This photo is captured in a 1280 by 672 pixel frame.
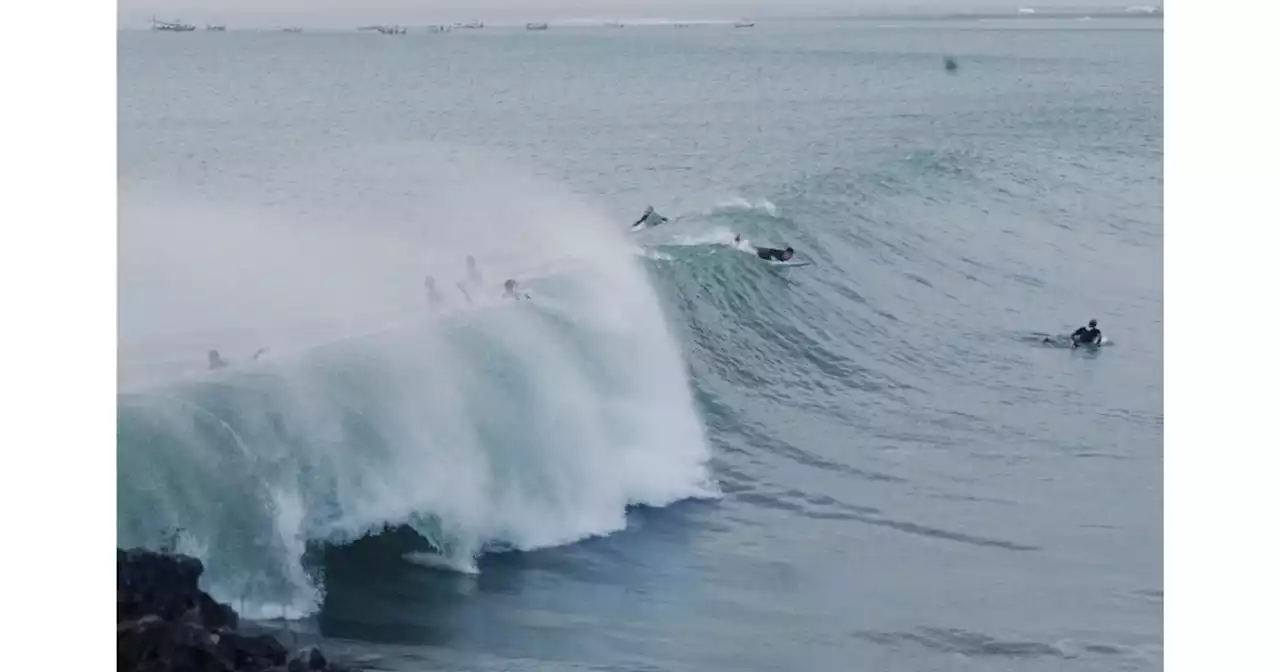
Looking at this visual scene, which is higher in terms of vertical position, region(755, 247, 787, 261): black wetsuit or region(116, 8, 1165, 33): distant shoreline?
region(116, 8, 1165, 33): distant shoreline

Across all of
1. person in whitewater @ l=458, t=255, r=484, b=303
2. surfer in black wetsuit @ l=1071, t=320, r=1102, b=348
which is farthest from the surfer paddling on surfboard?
surfer in black wetsuit @ l=1071, t=320, r=1102, b=348

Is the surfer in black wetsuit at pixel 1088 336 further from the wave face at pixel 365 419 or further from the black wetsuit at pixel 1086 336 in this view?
the wave face at pixel 365 419

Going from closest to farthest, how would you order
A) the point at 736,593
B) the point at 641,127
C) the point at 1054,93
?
the point at 736,593, the point at 641,127, the point at 1054,93

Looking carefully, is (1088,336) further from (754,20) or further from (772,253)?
(754,20)

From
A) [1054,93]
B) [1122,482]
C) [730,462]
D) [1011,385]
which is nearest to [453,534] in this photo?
[730,462]

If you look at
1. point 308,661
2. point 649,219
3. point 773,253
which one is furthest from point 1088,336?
point 308,661

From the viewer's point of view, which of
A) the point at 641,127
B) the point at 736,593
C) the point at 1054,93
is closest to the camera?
the point at 736,593

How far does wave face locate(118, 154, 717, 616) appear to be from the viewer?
191 inches

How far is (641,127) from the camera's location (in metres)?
5.11

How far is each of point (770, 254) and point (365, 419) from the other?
170cm

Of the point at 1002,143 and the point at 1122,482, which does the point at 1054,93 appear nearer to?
the point at 1002,143

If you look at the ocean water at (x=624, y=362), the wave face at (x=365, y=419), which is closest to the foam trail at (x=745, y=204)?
the ocean water at (x=624, y=362)

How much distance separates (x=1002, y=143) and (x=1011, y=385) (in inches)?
42.3

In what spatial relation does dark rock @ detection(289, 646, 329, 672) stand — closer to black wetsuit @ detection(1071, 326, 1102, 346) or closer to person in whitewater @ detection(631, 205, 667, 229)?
person in whitewater @ detection(631, 205, 667, 229)
